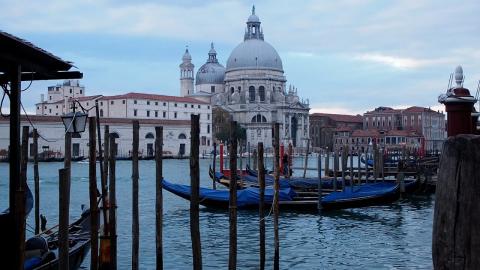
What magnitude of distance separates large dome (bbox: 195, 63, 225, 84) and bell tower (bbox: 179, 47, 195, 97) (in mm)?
1005

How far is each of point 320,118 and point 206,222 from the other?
62.4 meters

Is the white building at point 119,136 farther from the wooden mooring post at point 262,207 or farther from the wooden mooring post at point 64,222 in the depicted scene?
the wooden mooring post at point 64,222

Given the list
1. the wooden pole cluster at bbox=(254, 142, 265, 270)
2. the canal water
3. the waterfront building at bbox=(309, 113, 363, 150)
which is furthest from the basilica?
the wooden pole cluster at bbox=(254, 142, 265, 270)

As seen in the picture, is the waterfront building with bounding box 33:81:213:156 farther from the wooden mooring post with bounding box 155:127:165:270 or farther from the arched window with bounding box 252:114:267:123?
the wooden mooring post with bounding box 155:127:165:270

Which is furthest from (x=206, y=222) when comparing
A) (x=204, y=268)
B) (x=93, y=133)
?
(x=93, y=133)

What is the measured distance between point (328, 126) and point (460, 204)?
71.1m

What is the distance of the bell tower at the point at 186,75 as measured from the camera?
68938mm

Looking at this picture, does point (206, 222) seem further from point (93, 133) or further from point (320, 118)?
point (320, 118)

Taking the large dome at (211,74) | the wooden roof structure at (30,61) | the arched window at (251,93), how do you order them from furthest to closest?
the large dome at (211,74)
the arched window at (251,93)
the wooden roof structure at (30,61)

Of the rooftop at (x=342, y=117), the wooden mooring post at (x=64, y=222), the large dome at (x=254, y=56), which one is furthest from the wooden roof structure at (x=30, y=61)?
the rooftop at (x=342, y=117)

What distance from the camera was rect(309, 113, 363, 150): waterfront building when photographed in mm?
69438

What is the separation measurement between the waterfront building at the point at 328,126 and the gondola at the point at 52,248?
60.9 m

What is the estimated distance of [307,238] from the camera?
9633 millimetres

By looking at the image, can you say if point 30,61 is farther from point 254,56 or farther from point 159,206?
point 254,56
